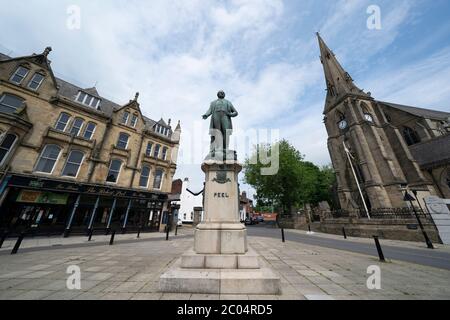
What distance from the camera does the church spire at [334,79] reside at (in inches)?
1164

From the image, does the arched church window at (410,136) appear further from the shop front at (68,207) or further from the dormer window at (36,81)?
the dormer window at (36,81)

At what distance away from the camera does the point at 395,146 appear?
23281 millimetres

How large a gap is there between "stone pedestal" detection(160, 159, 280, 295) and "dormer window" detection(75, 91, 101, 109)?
732 inches

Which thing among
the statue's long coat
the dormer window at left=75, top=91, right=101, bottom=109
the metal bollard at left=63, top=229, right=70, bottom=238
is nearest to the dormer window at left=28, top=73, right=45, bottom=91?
the dormer window at left=75, top=91, right=101, bottom=109

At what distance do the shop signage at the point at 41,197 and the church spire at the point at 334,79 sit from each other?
3766 cm

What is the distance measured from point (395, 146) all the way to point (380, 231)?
15.7m

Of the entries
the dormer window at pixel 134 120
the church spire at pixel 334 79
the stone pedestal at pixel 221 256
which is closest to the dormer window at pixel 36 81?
the dormer window at pixel 134 120

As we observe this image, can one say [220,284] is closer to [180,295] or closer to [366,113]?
[180,295]

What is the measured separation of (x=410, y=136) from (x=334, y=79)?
15884 millimetres

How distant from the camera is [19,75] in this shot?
13195 mm

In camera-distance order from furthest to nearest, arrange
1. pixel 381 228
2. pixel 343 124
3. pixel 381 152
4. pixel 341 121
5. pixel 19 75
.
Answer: pixel 341 121 → pixel 343 124 → pixel 381 152 → pixel 381 228 → pixel 19 75

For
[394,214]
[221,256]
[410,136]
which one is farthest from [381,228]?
[410,136]
